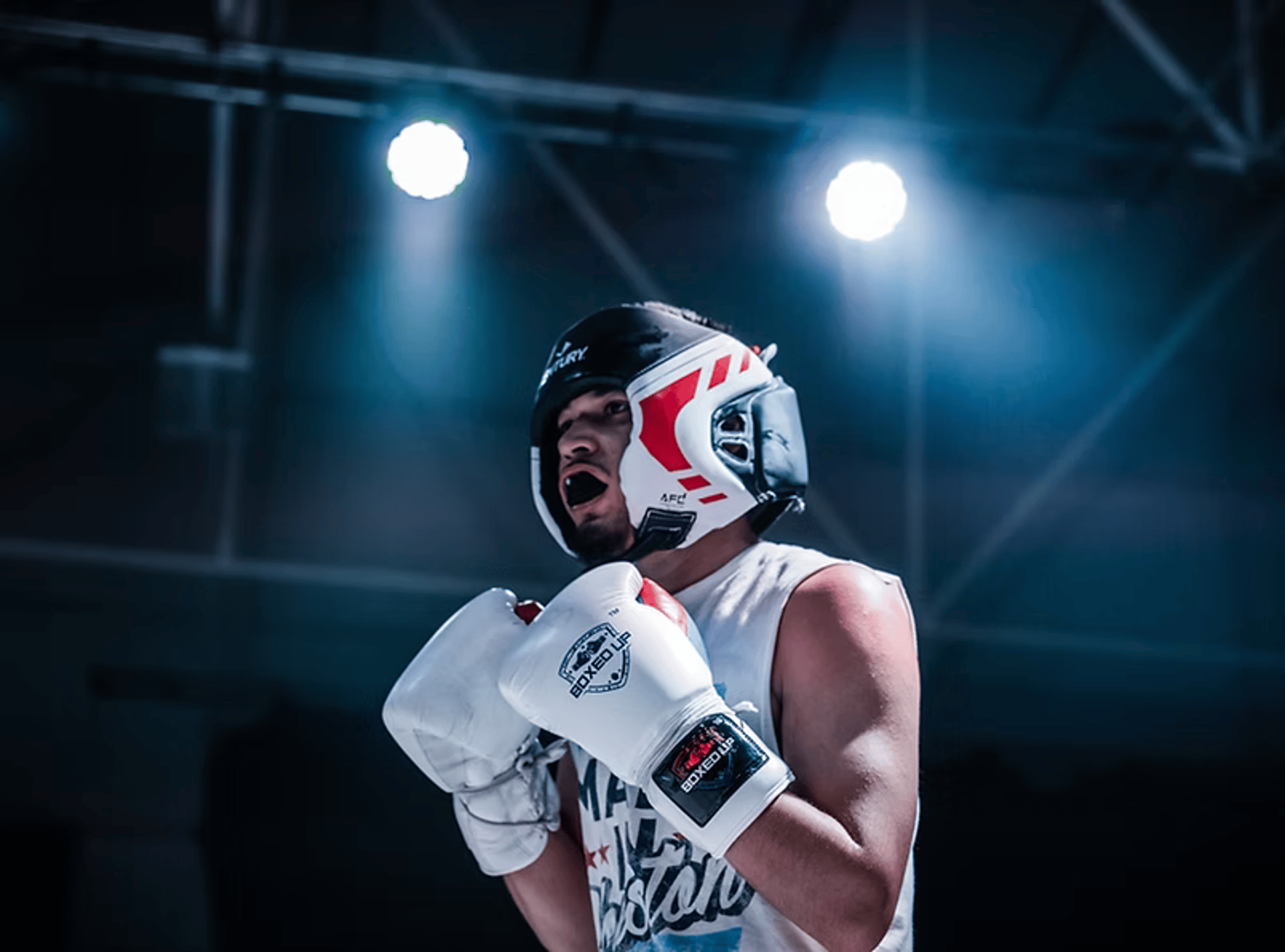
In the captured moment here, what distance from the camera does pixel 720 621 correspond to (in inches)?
72.9

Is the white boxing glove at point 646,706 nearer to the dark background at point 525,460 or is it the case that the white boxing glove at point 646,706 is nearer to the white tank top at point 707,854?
the white tank top at point 707,854

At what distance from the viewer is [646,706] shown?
1563 millimetres

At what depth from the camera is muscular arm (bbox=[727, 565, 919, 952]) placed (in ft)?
4.87

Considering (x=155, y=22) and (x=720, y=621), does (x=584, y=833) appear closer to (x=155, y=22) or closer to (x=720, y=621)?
(x=720, y=621)

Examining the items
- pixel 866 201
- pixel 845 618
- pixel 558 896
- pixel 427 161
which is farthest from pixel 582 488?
pixel 866 201

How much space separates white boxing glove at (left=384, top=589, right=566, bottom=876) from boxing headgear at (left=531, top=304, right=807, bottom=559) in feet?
0.81

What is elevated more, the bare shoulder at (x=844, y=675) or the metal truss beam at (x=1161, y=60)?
the metal truss beam at (x=1161, y=60)

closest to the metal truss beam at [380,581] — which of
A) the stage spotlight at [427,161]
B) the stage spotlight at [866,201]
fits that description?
the stage spotlight at [866,201]

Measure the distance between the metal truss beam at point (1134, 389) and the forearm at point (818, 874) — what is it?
11.1 ft

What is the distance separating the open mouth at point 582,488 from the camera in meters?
2.01

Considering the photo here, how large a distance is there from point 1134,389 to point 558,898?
142 inches

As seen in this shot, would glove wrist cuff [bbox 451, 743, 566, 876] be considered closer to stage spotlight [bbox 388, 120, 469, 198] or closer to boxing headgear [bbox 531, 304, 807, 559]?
boxing headgear [bbox 531, 304, 807, 559]

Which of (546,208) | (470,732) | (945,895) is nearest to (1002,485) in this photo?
(945,895)

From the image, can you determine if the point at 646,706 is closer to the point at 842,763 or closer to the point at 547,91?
the point at 842,763
